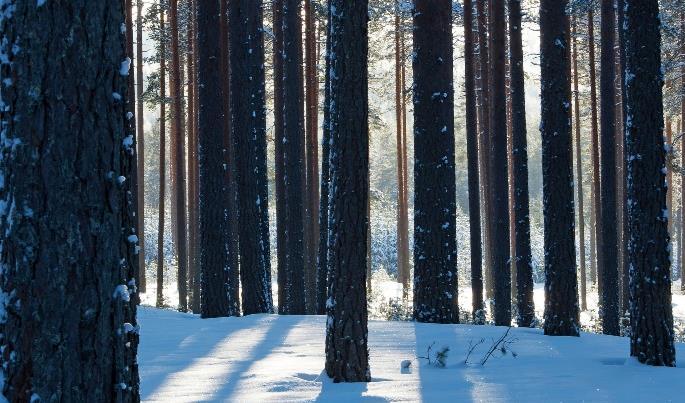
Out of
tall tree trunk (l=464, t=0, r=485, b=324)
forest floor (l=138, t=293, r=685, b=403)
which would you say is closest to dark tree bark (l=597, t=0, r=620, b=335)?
tall tree trunk (l=464, t=0, r=485, b=324)

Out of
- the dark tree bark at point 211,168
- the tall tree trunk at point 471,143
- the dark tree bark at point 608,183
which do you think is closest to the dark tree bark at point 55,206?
the dark tree bark at point 211,168

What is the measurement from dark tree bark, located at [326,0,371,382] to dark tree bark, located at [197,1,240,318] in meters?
6.14

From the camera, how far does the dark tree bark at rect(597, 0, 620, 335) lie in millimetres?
14891

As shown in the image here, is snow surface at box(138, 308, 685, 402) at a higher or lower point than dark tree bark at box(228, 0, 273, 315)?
lower

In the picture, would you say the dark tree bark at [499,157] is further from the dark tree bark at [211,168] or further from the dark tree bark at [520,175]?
the dark tree bark at [211,168]

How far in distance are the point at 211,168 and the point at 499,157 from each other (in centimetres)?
662

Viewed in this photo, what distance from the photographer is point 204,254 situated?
1198cm

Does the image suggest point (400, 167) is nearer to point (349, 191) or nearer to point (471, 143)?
point (471, 143)

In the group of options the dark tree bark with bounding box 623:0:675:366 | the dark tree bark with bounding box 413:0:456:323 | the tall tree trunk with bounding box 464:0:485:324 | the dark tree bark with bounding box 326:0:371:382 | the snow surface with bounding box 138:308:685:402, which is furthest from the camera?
the tall tree trunk with bounding box 464:0:485:324

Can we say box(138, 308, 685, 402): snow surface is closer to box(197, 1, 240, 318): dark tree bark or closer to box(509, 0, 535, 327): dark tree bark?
box(197, 1, 240, 318): dark tree bark

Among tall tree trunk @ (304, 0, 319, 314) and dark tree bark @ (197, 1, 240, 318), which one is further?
tall tree trunk @ (304, 0, 319, 314)

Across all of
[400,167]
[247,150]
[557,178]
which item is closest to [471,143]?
[247,150]

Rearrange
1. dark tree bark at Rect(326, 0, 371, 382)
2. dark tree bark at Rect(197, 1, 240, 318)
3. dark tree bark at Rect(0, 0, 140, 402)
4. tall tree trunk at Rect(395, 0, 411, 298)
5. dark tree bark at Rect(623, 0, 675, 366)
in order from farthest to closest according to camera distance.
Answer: tall tree trunk at Rect(395, 0, 411, 298), dark tree bark at Rect(197, 1, 240, 318), dark tree bark at Rect(623, 0, 675, 366), dark tree bark at Rect(326, 0, 371, 382), dark tree bark at Rect(0, 0, 140, 402)

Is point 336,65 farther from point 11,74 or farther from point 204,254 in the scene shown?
point 204,254
